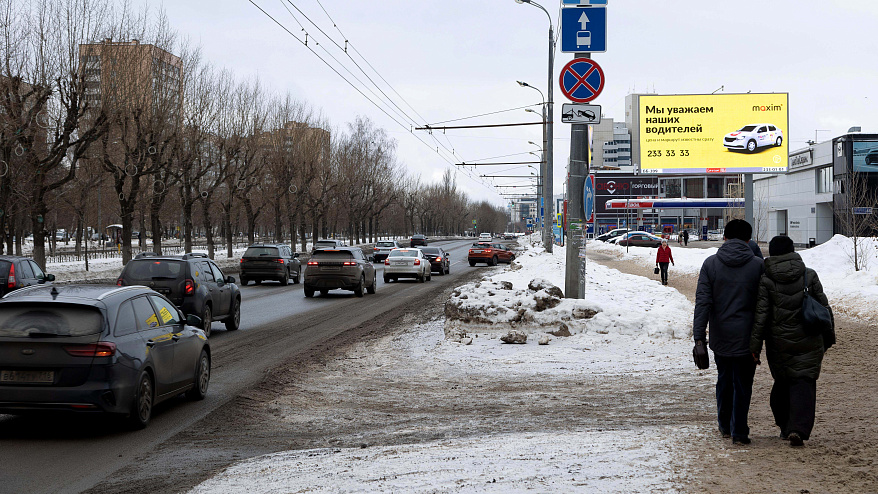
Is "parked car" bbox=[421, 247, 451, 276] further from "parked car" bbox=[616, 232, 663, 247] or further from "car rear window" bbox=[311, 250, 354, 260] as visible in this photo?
"parked car" bbox=[616, 232, 663, 247]

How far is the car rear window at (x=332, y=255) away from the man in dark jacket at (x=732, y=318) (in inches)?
790

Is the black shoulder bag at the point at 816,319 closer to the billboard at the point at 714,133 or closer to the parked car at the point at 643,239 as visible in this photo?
the billboard at the point at 714,133

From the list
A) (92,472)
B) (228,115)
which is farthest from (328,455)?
(228,115)

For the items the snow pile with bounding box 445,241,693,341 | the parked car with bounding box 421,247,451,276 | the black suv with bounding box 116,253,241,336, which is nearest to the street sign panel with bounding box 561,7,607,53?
the snow pile with bounding box 445,241,693,341

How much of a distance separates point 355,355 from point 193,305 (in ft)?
13.5

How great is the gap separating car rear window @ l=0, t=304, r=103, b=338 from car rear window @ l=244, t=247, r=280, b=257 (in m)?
25.2

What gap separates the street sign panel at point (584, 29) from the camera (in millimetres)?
13641

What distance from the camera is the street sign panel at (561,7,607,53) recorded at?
13.6 metres

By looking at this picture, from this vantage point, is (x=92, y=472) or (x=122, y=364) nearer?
(x=92, y=472)

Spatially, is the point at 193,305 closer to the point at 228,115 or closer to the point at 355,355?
the point at 355,355

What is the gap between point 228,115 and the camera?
52844 millimetres

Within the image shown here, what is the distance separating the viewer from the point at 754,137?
43.1 m

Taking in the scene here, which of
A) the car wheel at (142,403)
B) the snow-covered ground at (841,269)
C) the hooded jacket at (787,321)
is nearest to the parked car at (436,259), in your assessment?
the snow-covered ground at (841,269)

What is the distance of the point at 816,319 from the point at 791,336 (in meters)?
0.22
